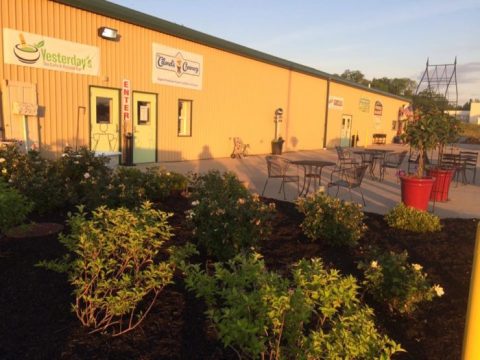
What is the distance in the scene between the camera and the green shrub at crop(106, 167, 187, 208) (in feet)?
17.9

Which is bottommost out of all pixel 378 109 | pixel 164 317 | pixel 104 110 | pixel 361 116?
pixel 164 317

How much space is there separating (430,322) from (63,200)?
482 cm

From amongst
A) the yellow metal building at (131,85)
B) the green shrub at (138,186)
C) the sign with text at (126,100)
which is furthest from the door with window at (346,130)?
the green shrub at (138,186)

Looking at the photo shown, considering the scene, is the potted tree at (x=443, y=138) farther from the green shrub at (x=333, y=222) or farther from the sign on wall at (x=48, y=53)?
the sign on wall at (x=48, y=53)

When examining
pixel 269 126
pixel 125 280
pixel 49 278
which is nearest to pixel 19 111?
pixel 49 278

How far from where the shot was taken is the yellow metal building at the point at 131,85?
964 cm

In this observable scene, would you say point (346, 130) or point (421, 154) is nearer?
point (421, 154)

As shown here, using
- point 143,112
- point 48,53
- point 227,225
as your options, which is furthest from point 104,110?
point 227,225

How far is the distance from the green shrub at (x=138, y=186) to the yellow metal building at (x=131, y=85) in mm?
4588

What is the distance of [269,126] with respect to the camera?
19.3 meters

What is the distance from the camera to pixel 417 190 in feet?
24.0

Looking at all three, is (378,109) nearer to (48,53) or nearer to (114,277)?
(48,53)

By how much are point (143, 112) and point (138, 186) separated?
722cm

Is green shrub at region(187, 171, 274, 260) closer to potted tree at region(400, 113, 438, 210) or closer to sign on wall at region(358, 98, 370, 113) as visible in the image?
potted tree at region(400, 113, 438, 210)
